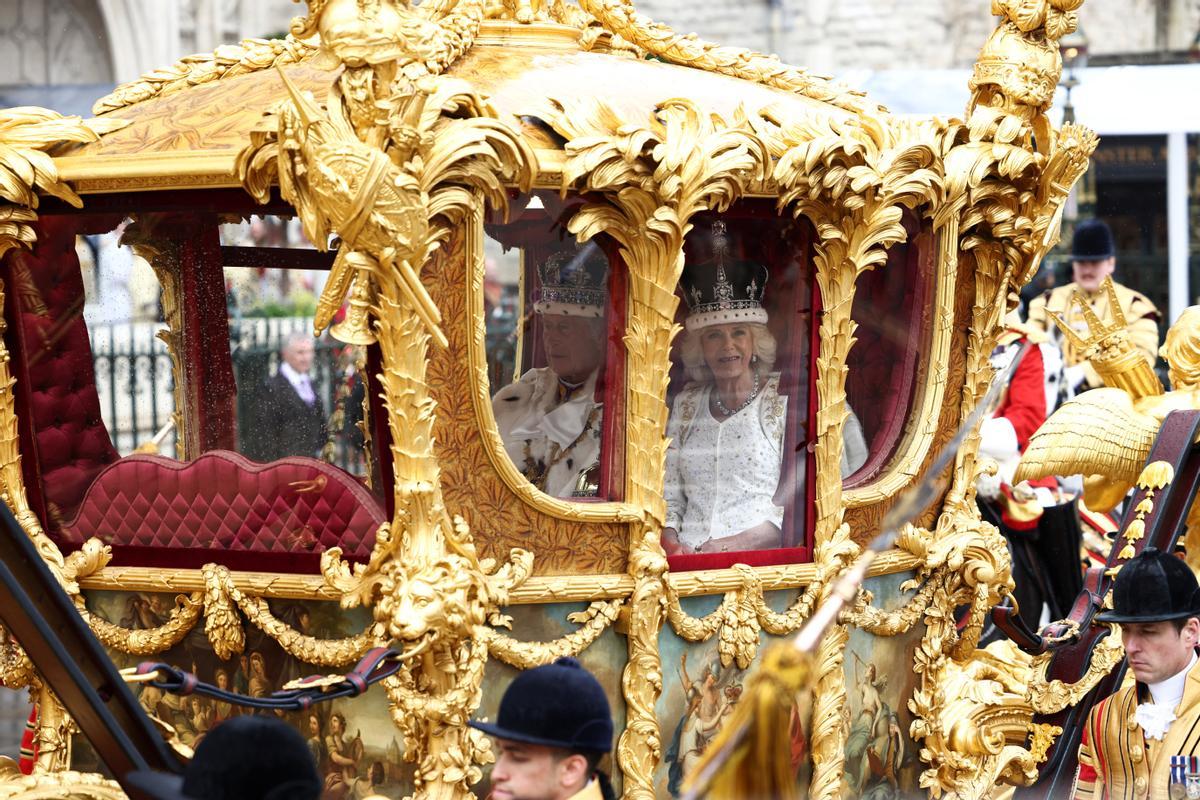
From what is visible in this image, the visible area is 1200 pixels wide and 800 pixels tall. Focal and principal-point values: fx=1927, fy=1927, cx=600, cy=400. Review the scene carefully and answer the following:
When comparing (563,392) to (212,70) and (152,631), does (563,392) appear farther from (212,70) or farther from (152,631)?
(212,70)

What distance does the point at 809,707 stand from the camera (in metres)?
5.05

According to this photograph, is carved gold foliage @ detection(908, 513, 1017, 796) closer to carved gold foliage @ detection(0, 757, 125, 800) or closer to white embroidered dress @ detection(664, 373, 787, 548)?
white embroidered dress @ detection(664, 373, 787, 548)

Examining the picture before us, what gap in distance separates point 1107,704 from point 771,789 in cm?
243

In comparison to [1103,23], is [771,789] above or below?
below

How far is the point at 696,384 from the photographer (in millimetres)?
4871

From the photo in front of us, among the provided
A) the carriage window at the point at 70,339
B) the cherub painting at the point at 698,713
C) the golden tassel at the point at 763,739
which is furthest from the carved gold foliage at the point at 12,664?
the golden tassel at the point at 763,739

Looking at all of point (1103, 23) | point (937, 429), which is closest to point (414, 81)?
point (937, 429)

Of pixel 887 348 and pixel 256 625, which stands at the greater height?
pixel 887 348

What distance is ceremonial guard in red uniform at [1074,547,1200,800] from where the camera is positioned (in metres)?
4.52

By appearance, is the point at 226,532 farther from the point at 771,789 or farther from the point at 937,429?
the point at 771,789

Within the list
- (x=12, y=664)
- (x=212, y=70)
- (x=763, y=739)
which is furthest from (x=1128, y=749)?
(x=212, y=70)

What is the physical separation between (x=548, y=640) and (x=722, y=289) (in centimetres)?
98

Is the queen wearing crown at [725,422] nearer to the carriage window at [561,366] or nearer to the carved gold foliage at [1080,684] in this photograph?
the carriage window at [561,366]

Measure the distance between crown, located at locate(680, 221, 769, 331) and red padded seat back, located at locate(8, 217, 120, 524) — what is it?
1543 mm
